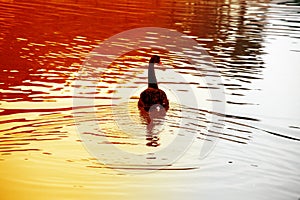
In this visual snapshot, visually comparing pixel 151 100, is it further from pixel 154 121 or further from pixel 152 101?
pixel 154 121

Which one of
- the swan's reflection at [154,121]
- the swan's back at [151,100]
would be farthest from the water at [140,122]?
the swan's back at [151,100]

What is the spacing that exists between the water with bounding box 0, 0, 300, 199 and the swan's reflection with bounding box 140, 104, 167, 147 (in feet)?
0.15

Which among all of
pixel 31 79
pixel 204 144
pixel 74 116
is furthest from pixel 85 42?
pixel 204 144

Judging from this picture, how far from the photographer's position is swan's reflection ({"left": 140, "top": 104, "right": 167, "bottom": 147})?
12736 millimetres

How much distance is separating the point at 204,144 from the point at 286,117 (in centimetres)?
403

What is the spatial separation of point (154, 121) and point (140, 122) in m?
0.39

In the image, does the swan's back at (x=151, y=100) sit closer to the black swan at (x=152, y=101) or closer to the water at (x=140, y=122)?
the black swan at (x=152, y=101)

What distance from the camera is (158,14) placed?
4044cm

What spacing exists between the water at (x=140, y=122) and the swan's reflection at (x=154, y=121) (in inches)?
1.8

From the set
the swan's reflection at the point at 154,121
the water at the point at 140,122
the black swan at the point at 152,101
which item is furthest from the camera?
the black swan at the point at 152,101

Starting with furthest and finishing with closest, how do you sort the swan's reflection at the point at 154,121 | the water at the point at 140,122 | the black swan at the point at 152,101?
1. the black swan at the point at 152,101
2. the swan's reflection at the point at 154,121
3. the water at the point at 140,122

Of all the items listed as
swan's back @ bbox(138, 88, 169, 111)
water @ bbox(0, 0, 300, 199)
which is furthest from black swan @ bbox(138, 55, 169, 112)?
water @ bbox(0, 0, 300, 199)

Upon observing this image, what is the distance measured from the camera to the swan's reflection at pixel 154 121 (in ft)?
41.8

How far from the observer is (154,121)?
1408 centimetres
